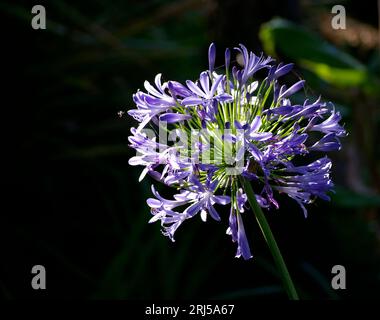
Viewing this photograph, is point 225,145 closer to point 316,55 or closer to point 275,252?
point 275,252

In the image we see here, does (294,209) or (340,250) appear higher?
(294,209)

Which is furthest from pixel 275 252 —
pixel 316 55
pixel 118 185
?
pixel 316 55

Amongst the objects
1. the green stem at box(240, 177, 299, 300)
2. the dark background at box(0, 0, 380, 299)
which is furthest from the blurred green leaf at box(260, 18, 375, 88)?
the green stem at box(240, 177, 299, 300)

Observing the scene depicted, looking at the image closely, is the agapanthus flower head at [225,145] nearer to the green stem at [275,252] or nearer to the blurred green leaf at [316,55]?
the green stem at [275,252]

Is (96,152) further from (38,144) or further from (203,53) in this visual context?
(203,53)

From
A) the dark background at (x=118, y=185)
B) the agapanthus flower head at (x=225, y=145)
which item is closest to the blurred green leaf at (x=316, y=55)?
the dark background at (x=118, y=185)

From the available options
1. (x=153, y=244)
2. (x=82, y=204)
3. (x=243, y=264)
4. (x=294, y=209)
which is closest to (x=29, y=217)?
(x=82, y=204)
